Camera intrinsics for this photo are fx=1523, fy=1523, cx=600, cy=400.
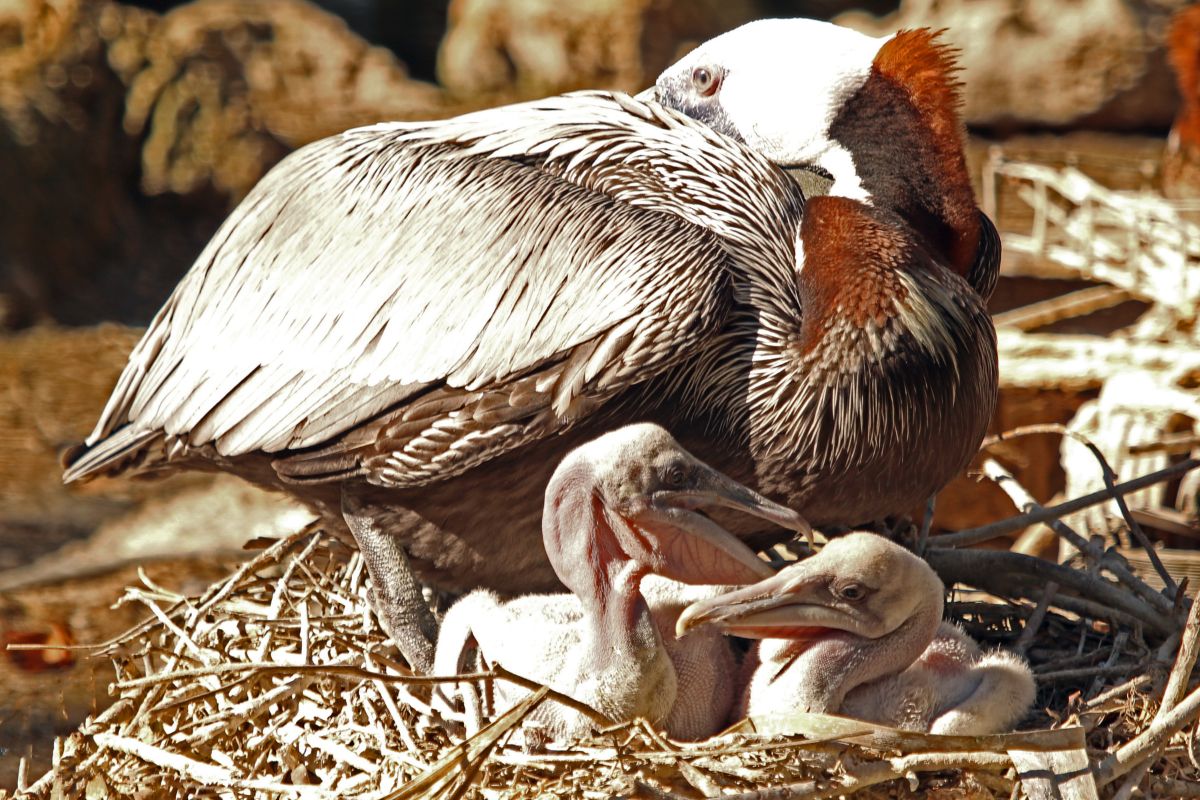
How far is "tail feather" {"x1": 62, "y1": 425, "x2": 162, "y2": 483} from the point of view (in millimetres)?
3373

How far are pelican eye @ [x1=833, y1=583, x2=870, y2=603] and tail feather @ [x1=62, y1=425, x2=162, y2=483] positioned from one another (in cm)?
157

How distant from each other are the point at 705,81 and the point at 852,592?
1181 mm

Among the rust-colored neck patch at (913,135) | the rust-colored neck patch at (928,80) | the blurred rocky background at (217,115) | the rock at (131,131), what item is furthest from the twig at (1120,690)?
the rock at (131,131)

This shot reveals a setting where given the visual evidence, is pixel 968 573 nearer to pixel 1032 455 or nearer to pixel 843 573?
pixel 843 573

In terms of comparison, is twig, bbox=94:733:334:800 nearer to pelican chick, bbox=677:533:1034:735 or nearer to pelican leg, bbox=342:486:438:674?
pelican leg, bbox=342:486:438:674

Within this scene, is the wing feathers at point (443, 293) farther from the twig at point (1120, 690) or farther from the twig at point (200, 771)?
the twig at point (1120, 690)

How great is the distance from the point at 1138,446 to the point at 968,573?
1277 mm

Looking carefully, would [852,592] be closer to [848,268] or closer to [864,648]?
[864,648]

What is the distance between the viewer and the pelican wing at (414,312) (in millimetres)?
2764

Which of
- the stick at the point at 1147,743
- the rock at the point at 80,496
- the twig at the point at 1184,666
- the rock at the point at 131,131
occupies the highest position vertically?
the twig at the point at 1184,666

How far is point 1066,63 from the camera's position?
31.5 feet

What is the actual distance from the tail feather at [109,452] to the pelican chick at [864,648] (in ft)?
4.58

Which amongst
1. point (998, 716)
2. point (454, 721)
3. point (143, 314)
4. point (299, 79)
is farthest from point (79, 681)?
point (299, 79)

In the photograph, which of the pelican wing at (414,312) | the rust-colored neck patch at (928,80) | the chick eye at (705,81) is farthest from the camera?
the chick eye at (705,81)
